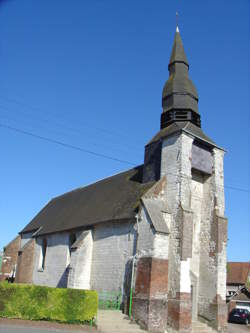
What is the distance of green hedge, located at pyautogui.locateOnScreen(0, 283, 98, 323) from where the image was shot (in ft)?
51.0

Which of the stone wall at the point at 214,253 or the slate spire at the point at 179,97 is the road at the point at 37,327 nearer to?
the stone wall at the point at 214,253

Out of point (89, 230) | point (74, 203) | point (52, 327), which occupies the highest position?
point (74, 203)

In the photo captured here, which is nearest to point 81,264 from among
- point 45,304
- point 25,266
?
point 45,304

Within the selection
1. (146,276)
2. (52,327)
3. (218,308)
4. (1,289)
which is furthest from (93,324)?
(218,308)

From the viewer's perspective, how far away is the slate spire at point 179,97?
2272cm

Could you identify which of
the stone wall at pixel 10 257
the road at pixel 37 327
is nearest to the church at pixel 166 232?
the road at pixel 37 327

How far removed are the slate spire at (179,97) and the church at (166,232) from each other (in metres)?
0.06

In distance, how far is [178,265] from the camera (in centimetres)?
1780

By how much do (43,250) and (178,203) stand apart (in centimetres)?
1456

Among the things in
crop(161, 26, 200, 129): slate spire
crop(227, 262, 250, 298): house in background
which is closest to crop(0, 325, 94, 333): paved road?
crop(161, 26, 200, 129): slate spire

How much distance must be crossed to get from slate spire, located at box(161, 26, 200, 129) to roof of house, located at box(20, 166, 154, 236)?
4.27 meters

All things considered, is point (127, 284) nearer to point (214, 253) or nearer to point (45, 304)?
point (45, 304)

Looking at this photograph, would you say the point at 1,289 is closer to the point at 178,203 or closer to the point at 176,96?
the point at 178,203

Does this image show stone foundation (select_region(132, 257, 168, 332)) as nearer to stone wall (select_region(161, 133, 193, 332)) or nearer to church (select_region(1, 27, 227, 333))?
church (select_region(1, 27, 227, 333))
